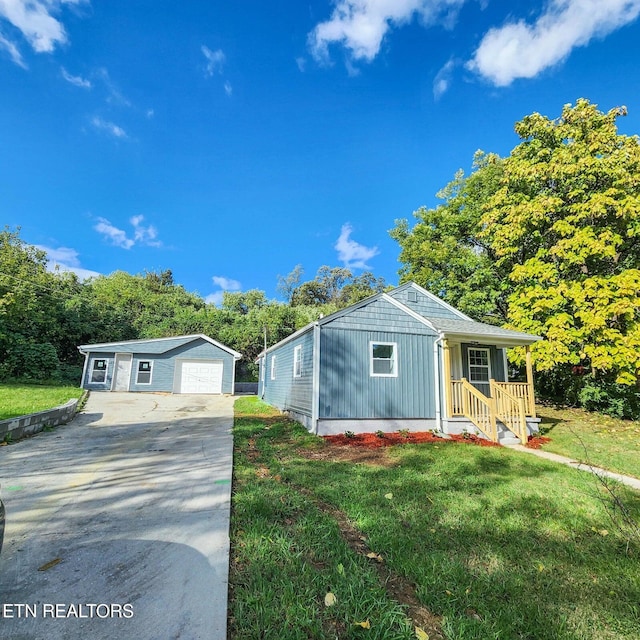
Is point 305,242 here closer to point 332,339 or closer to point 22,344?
point 22,344

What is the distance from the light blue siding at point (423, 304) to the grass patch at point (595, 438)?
466 centimetres

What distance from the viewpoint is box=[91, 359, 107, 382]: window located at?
65.4 ft

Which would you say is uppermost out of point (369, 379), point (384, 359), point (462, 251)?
point (462, 251)

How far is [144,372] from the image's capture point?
66.7 feet

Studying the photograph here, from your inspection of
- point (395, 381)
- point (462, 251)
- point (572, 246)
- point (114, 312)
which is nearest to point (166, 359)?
point (114, 312)

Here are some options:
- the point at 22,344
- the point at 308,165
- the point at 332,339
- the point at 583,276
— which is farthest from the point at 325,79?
the point at 22,344

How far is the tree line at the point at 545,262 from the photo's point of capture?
37.8ft

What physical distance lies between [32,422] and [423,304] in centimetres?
1139

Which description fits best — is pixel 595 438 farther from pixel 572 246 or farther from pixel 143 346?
pixel 143 346

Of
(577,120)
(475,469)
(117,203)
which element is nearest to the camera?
(475,469)

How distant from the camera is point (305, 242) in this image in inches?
1563

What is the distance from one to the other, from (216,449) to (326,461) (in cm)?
220

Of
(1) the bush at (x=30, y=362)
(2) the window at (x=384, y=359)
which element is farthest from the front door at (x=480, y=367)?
(1) the bush at (x=30, y=362)

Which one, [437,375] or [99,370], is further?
[99,370]
